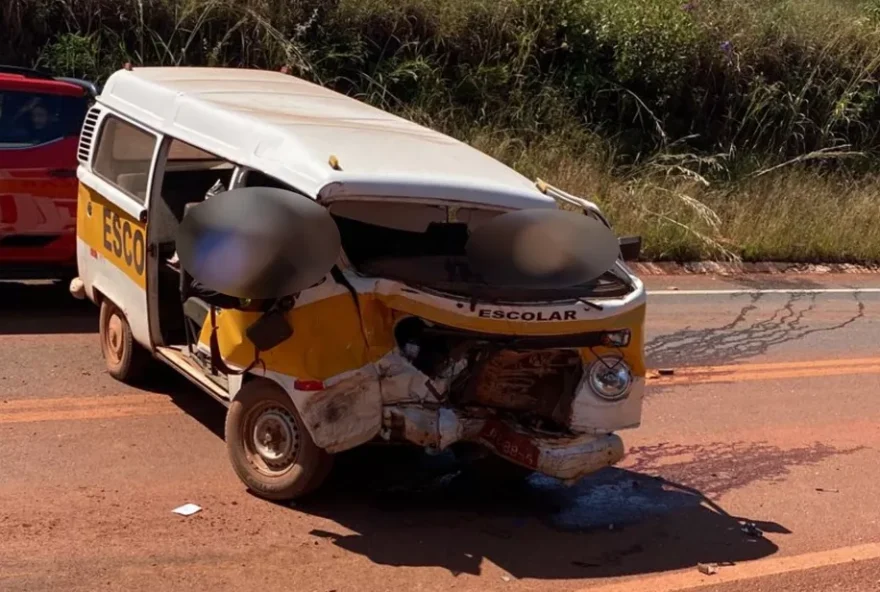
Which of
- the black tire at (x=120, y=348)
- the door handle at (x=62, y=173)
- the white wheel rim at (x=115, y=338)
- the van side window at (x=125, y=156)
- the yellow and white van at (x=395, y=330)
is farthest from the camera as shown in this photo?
the door handle at (x=62, y=173)

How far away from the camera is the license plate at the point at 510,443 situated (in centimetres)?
597

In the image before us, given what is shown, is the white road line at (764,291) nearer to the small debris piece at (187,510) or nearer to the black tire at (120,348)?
the black tire at (120,348)

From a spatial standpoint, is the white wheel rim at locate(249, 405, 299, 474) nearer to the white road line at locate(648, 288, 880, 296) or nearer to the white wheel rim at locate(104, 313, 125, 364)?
the white wheel rim at locate(104, 313, 125, 364)

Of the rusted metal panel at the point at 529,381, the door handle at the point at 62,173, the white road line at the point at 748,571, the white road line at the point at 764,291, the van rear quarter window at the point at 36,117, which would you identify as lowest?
the white road line at the point at 764,291

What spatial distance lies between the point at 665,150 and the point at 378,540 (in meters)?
13.9

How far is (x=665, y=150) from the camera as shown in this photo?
18.8m

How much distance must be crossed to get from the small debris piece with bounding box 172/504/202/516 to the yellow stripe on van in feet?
Answer: 5.54

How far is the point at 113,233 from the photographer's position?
25.2 feet

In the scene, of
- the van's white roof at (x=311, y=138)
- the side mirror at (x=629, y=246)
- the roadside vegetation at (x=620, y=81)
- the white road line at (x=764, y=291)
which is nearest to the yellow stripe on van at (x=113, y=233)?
the van's white roof at (x=311, y=138)

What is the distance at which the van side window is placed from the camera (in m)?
7.50

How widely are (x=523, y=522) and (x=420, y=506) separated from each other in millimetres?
538

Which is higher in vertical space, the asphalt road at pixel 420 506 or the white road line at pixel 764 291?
the asphalt road at pixel 420 506

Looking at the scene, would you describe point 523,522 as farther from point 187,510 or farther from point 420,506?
point 187,510

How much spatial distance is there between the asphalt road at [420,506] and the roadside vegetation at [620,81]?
24.0 ft
